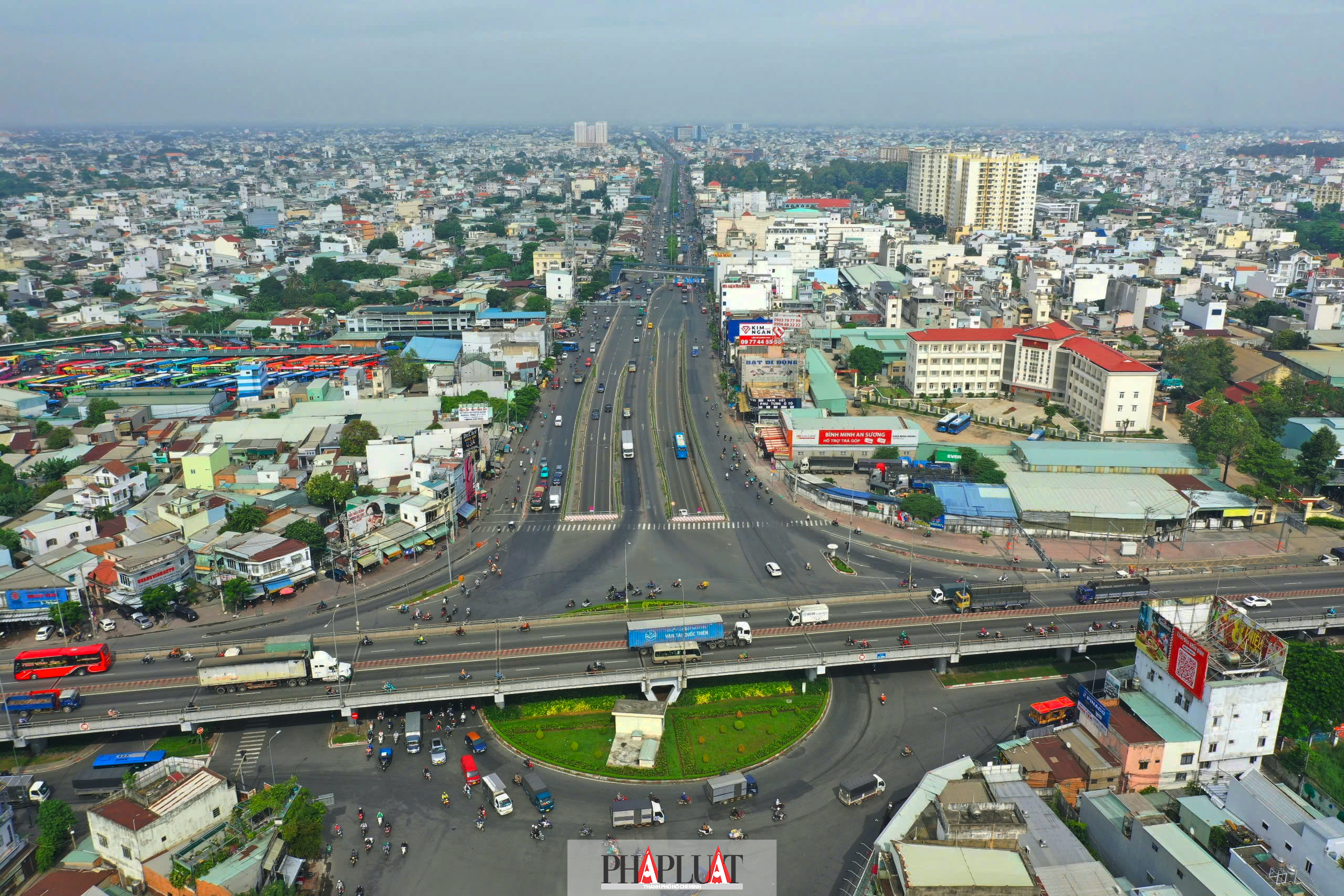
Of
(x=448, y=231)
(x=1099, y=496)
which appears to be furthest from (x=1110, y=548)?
(x=448, y=231)

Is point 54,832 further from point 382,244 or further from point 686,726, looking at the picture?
point 382,244

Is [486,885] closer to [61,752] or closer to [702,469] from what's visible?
[61,752]

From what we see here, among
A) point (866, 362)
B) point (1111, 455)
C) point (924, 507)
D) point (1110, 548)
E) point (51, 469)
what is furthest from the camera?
point (866, 362)

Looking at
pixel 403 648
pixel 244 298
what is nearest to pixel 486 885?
pixel 403 648

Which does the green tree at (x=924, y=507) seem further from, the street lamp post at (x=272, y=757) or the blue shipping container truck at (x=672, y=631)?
the street lamp post at (x=272, y=757)

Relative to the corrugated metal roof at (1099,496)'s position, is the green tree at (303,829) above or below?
below

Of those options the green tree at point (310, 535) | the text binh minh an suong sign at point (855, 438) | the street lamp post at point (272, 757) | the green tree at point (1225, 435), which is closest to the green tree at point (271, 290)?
the green tree at point (310, 535)

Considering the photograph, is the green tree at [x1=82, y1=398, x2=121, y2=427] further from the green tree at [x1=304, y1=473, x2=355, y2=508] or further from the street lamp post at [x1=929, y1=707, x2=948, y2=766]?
the street lamp post at [x1=929, y1=707, x2=948, y2=766]
